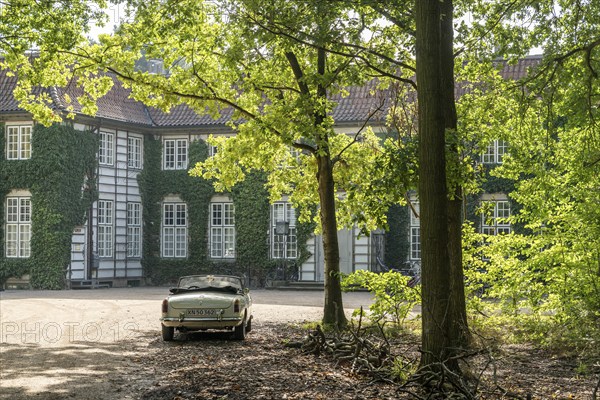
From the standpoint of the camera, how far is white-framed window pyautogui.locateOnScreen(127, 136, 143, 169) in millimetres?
41469

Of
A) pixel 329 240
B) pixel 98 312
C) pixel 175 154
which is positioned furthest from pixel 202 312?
pixel 175 154

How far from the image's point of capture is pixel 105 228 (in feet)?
131

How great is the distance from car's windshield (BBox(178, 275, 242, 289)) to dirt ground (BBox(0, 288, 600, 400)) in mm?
1070

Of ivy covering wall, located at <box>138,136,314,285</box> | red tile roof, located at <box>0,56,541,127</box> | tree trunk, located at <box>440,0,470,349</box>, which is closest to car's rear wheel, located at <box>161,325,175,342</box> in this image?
tree trunk, located at <box>440,0,470,349</box>

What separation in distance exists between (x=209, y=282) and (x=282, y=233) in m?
20.8

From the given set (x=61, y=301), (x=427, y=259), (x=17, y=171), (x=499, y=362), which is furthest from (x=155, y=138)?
(x=427, y=259)

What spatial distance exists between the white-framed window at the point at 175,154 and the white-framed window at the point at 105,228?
3.65 m

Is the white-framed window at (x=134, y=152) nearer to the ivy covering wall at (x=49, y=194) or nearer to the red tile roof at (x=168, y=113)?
the red tile roof at (x=168, y=113)

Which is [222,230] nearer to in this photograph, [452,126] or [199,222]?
[199,222]

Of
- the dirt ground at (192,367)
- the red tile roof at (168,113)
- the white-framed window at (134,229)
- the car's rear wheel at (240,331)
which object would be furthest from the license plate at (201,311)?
the white-framed window at (134,229)

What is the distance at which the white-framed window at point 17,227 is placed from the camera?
38.3 meters

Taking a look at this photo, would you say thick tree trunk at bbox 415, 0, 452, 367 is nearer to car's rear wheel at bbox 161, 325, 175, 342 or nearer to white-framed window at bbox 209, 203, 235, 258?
car's rear wheel at bbox 161, 325, 175, 342

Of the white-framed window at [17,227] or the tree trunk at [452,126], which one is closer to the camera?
the tree trunk at [452,126]

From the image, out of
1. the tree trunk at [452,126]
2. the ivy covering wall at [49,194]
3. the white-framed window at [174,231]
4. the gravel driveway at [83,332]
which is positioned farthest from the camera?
→ the white-framed window at [174,231]
